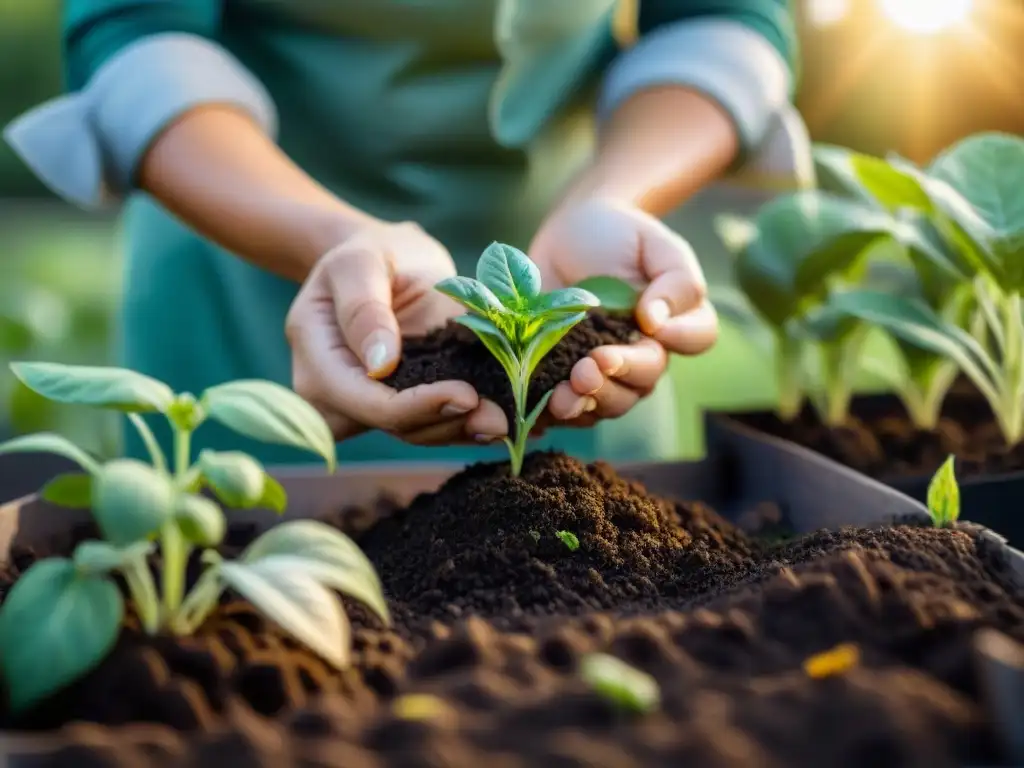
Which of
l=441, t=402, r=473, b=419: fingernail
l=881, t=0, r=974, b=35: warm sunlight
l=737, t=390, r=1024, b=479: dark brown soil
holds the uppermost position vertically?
l=881, t=0, r=974, b=35: warm sunlight

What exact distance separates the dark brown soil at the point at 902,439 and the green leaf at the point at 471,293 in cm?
47

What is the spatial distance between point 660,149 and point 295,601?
2.62ft

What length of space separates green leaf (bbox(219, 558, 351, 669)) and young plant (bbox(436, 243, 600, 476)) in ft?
0.79

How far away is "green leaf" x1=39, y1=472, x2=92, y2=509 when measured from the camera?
1.84 ft

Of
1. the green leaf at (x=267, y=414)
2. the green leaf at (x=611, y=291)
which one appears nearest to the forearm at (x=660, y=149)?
the green leaf at (x=611, y=291)

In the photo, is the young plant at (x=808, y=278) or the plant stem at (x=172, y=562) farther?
the young plant at (x=808, y=278)

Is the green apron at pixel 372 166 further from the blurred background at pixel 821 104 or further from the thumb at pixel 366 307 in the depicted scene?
the blurred background at pixel 821 104

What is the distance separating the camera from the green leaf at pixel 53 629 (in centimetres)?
47

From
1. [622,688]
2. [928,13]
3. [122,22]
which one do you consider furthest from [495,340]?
[928,13]

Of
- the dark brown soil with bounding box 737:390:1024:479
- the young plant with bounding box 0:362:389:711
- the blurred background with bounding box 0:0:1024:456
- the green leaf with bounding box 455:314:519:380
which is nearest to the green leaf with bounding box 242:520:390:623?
the young plant with bounding box 0:362:389:711

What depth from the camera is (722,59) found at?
1.18 metres

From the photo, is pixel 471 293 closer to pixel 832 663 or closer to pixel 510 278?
pixel 510 278

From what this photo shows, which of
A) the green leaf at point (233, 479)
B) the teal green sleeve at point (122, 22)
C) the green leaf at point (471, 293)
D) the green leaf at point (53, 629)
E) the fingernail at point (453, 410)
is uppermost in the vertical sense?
the teal green sleeve at point (122, 22)

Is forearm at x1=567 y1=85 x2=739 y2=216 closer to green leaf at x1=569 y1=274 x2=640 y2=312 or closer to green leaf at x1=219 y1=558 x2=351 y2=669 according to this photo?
green leaf at x1=569 y1=274 x2=640 y2=312
